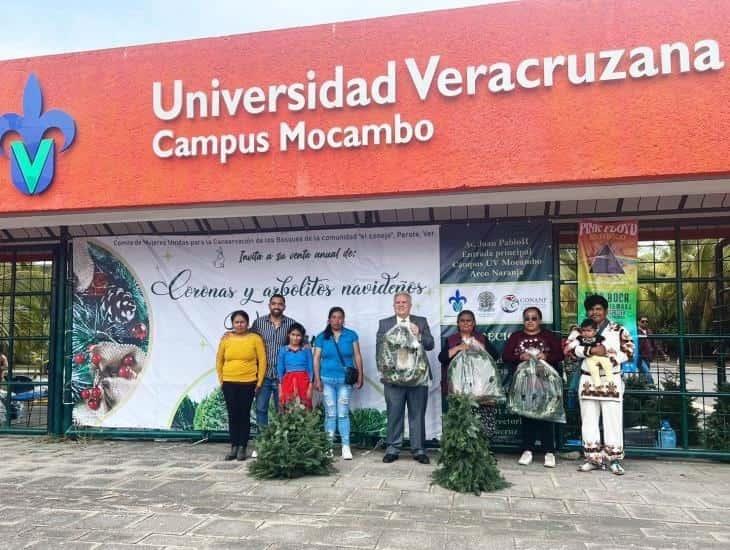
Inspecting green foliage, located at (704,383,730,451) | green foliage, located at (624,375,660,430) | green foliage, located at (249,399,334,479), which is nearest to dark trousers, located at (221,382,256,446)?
green foliage, located at (249,399,334,479)

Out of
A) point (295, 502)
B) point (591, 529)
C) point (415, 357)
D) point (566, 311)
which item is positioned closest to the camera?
point (591, 529)

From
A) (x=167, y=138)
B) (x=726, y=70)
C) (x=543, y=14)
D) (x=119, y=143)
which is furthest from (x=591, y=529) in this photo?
(x=119, y=143)

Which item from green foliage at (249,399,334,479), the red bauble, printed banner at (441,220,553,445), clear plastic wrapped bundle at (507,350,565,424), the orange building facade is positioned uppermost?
the orange building facade

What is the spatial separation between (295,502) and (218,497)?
663mm

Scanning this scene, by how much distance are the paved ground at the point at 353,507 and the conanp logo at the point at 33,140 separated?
9.83ft

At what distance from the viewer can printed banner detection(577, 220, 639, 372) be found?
6.81 meters

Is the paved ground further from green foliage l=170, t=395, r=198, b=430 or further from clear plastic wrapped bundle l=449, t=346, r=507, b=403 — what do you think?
green foliage l=170, t=395, r=198, b=430

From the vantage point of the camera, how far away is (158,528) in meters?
4.48

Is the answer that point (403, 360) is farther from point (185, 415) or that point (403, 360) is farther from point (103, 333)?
point (103, 333)

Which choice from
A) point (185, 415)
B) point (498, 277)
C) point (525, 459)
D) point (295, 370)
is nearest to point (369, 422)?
point (295, 370)

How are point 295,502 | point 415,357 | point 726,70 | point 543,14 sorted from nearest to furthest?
point 295,502 < point 726,70 < point 543,14 < point 415,357

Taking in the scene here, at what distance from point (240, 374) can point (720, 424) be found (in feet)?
16.5

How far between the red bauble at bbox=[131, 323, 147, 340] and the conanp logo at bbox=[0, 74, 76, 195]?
1.98 meters

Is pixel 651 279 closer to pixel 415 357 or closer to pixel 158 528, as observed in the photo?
pixel 415 357
